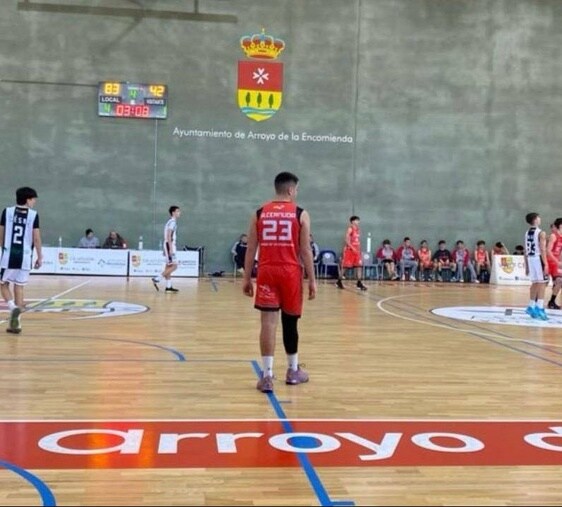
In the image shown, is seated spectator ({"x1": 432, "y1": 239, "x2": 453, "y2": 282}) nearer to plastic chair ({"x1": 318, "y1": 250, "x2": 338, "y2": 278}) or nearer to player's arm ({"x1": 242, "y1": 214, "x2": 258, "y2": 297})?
plastic chair ({"x1": 318, "y1": 250, "x2": 338, "y2": 278})

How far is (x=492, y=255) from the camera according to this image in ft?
75.7

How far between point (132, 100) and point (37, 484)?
20.2 meters

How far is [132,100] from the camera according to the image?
22.2 meters

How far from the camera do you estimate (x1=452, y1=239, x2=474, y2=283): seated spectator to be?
75.6 ft

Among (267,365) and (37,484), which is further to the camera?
(267,365)

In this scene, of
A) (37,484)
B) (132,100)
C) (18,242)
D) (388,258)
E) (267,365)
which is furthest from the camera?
(388,258)

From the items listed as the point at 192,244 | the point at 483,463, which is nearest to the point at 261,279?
the point at 483,463

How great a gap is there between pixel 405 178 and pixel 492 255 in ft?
13.1

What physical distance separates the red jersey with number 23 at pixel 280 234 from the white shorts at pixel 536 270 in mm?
7500

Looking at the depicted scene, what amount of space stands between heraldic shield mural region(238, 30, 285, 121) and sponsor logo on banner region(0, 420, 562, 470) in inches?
760

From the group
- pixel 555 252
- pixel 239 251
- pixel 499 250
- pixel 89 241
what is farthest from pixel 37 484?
pixel 499 250

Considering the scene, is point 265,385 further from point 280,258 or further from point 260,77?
point 260,77

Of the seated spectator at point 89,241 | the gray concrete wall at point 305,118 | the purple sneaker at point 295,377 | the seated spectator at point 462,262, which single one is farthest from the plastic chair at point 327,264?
the purple sneaker at point 295,377

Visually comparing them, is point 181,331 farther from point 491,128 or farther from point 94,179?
point 491,128
